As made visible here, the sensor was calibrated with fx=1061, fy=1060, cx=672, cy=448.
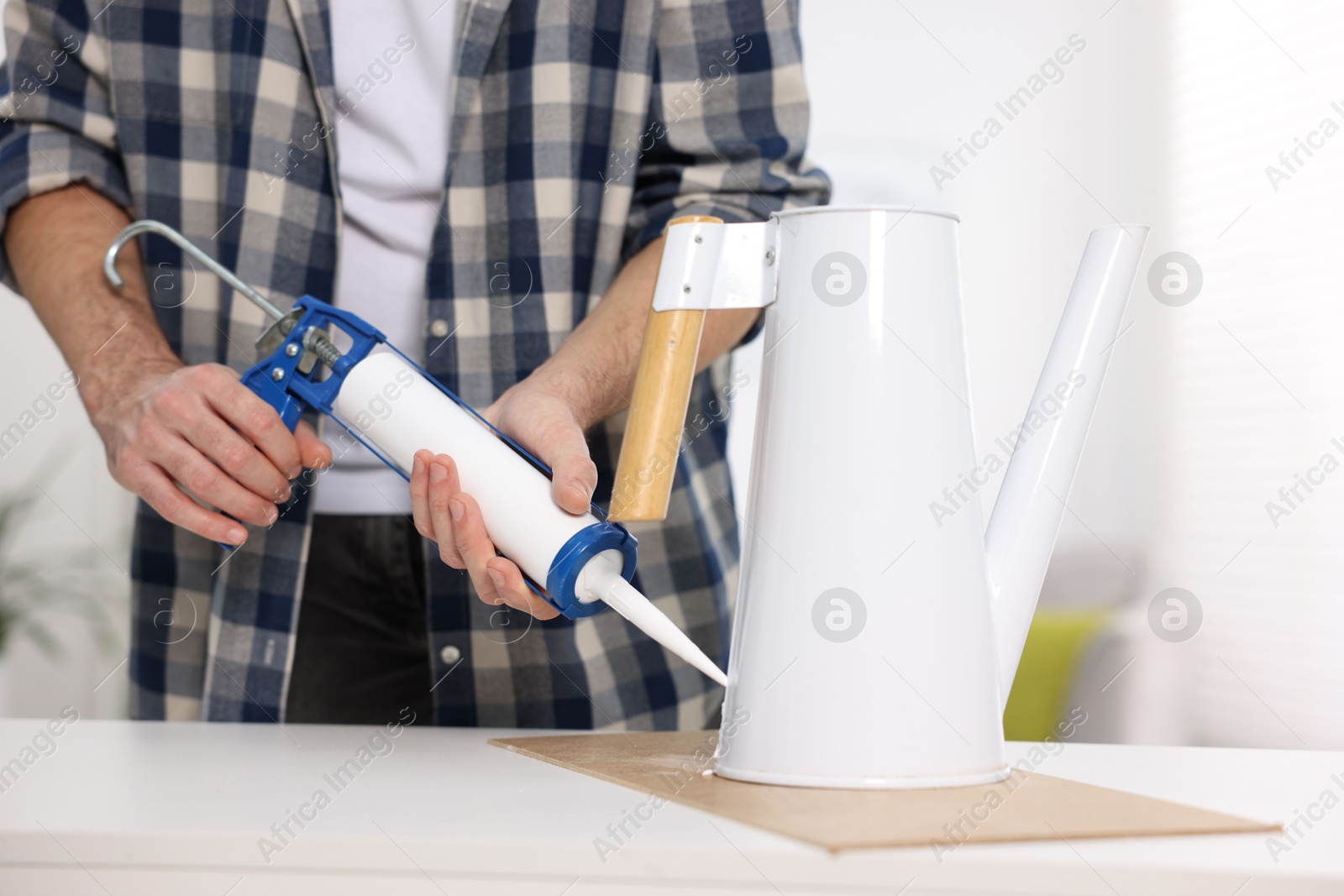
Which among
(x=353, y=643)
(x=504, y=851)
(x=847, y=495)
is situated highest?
(x=847, y=495)

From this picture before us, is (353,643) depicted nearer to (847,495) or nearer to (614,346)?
(614,346)

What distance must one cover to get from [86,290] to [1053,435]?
Result: 65 cm

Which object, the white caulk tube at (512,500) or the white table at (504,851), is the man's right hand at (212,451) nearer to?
the white caulk tube at (512,500)

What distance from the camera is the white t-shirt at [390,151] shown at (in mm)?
804

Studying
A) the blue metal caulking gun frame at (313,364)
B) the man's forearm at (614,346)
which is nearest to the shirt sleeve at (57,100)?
the blue metal caulking gun frame at (313,364)

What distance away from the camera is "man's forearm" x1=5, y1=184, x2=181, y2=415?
70 cm

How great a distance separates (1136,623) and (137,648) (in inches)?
63.4

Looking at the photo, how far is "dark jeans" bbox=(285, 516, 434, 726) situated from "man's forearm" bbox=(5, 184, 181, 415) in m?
0.18

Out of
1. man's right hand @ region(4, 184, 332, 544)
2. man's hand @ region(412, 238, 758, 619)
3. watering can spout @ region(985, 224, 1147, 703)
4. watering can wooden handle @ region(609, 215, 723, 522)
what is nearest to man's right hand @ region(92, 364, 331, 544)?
man's right hand @ region(4, 184, 332, 544)

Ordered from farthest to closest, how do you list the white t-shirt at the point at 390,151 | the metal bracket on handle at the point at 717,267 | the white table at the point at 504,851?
the white t-shirt at the point at 390,151 < the metal bracket on handle at the point at 717,267 < the white table at the point at 504,851

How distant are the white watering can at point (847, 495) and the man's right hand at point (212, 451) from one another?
10.1 inches

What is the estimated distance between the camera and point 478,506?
0.49 metres

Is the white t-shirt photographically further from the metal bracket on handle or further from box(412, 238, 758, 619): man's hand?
the metal bracket on handle

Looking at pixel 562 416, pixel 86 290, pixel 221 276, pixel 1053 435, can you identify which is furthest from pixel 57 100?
pixel 1053 435
